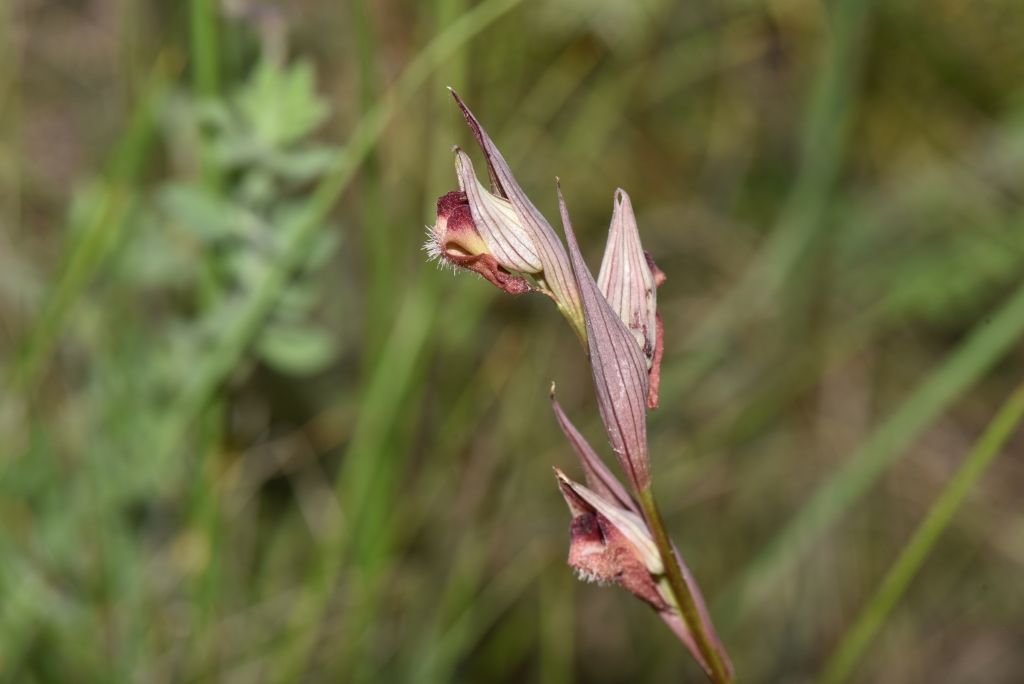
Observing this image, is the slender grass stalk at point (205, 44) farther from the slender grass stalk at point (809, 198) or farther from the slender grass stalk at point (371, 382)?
the slender grass stalk at point (809, 198)

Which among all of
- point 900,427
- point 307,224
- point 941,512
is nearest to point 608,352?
point 941,512

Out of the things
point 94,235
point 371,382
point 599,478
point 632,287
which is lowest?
point 599,478

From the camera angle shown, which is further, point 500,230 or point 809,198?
point 809,198

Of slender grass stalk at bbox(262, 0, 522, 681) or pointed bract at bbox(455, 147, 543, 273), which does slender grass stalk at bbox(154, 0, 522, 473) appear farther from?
pointed bract at bbox(455, 147, 543, 273)

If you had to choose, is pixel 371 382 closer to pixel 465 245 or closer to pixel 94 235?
pixel 94 235

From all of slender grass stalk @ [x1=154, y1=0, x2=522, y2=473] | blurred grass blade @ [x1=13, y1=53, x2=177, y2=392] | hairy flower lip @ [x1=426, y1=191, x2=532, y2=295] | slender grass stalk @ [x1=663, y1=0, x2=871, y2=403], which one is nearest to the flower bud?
hairy flower lip @ [x1=426, y1=191, x2=532, y2=295]
